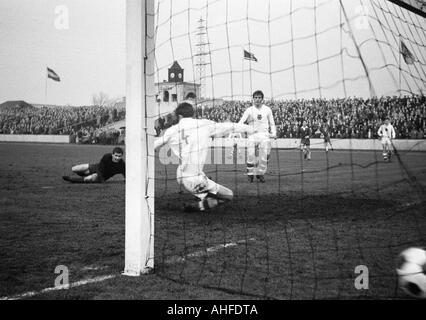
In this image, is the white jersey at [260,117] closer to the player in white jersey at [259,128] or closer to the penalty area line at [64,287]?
the player in white jersey at [259,128]

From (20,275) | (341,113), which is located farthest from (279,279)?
(341,113)

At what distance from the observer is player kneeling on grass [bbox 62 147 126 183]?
9109 millimetres

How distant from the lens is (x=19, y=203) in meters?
6.76

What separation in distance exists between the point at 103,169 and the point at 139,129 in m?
6.11

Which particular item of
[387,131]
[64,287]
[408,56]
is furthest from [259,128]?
[387,131]

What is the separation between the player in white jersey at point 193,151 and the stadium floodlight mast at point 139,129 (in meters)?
2.45

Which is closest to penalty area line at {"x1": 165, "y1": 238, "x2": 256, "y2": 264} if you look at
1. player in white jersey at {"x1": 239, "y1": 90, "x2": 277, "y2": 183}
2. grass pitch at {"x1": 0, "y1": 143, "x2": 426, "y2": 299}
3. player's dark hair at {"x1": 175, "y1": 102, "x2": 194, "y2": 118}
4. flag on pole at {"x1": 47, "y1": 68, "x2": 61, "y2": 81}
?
grass pitch at {"x1": 0, "y1": 143, "x2": 426, "y2": 299}

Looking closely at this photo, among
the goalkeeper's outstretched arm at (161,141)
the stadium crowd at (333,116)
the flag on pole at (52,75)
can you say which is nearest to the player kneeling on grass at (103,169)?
the goalkeeper's outstretched arm at (161,141)

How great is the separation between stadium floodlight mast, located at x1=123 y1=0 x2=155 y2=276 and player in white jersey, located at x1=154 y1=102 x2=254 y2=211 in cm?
245

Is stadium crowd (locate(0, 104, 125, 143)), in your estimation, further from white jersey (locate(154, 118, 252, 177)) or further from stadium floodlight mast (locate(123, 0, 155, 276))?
stadium floodlight mast (locate(123, 0, 155, 276))

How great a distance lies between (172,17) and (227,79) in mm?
1071

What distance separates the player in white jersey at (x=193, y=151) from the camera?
6074 mm

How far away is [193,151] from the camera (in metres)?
6.18
